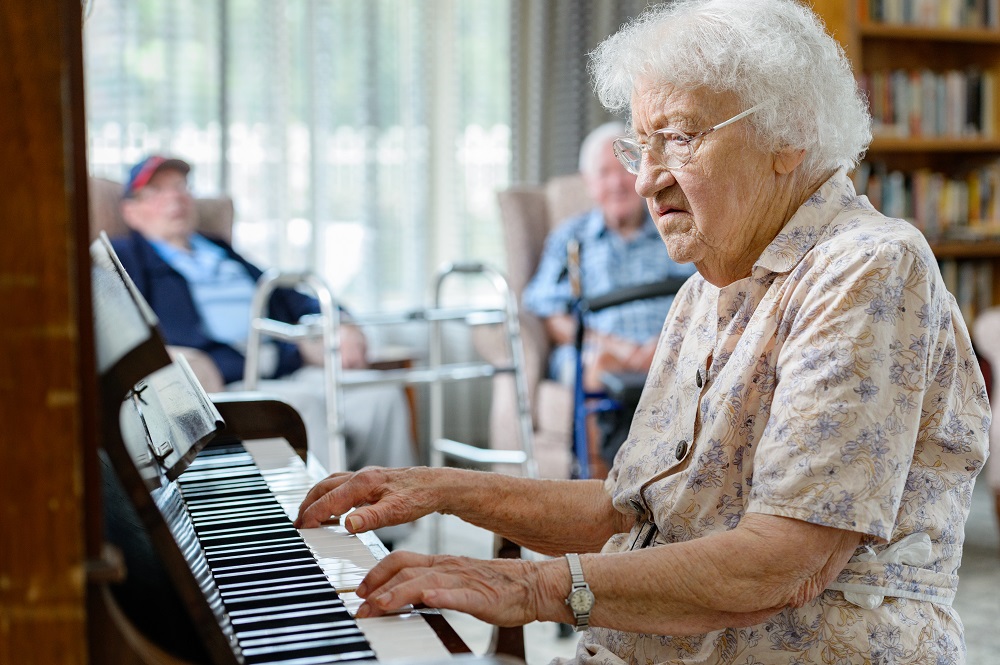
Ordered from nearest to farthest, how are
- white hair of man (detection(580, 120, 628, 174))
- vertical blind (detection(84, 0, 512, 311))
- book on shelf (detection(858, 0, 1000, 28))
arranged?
white hair of man (detection(580, 120, 628, 174)) → vertical blind (detection(84, 0, 512, 311)) → book on shelf (detection(858, 0, 1000, 28))

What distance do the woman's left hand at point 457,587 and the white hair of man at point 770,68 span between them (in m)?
0.53

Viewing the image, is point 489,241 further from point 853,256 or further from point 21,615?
point 21,615

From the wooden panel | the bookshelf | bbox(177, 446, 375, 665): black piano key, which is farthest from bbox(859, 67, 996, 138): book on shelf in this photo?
the wooden panel

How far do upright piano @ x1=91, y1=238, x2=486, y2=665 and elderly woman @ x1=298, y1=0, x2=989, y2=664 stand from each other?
0.04 metres

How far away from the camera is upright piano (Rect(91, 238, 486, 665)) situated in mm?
709

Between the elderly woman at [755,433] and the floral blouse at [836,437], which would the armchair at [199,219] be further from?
the floral blouse at [836,437]

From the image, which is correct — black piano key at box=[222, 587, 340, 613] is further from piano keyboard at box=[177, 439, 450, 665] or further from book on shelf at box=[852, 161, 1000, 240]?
book on shelf at box=[852, 161, 1000, 240]

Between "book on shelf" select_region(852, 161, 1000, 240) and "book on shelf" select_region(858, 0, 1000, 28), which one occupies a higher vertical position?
"book on shelf" select_region(858, 0, 1000, 28)

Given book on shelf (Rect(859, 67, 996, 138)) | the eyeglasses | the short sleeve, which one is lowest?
the short sleeve

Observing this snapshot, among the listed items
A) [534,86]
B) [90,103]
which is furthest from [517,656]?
[534,86]

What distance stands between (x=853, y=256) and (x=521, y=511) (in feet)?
1.64

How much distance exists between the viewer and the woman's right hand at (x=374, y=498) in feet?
3.73

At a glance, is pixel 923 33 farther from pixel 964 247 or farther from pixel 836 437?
pixel 836 437

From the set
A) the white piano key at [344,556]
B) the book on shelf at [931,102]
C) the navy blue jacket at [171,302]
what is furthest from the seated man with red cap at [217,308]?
the book on shelf at [931,102]
